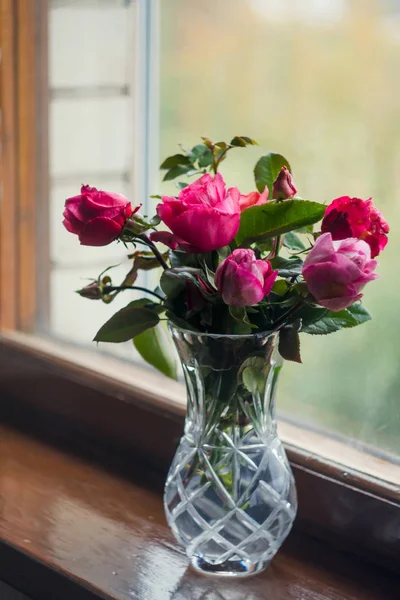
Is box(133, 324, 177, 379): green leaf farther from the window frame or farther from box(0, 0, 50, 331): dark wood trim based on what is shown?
Result: box(0, 0, 50, 331): dark wood trim

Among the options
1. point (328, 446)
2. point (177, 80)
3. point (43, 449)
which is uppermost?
point (177, 80)

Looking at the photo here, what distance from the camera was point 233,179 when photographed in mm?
1094

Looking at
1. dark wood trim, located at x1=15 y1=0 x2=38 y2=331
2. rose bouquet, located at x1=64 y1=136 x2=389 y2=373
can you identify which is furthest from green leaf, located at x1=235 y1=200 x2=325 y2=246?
dark wood trim, located at x1=15 y1=0 x2=38 y2=331

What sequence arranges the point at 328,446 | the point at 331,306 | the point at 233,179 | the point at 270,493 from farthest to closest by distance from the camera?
the point at 233,179
the point at 328,446
the point at 270,493
the point at 331,306

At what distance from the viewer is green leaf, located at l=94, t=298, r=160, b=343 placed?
795mm

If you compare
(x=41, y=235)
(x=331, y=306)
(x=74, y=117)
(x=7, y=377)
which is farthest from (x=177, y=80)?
(x=331, y=306)

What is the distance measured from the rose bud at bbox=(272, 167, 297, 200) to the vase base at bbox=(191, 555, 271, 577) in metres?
0.35

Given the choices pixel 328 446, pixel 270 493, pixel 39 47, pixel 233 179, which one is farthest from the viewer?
pixel 39 47

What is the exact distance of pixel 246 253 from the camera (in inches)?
26.5

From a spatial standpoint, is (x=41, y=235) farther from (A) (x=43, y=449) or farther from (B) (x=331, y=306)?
(B) (x=331, y=306)

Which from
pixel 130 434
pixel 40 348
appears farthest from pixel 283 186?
pixel 40 348

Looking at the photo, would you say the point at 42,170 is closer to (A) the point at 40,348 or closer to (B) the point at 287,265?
(A) the point at 40,348

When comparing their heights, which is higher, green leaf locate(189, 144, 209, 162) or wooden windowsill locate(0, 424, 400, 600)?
green leaf locate(189, 144, 209, 162)

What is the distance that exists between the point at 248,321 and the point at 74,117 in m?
0.68
